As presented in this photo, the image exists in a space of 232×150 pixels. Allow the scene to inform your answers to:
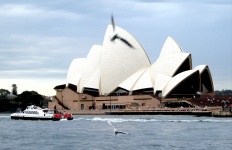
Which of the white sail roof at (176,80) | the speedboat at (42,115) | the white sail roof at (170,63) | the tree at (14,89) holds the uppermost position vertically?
the tree at (14,89)

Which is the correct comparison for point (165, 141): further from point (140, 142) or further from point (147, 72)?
point (147, 72)

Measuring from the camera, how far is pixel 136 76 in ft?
300

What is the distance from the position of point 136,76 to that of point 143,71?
148 centimetres

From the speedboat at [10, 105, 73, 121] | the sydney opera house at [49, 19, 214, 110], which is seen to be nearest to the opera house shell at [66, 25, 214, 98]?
the sydney opera house at [49, 19, 214, 110]

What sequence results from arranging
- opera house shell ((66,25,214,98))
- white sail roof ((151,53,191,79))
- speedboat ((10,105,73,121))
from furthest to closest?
opera house shell ((66,25,214,98))
white sail roof ((151,53,191,79))
speedboat ((10,105,73,121))

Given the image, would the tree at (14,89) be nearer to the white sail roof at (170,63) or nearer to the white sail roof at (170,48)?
the white sail roof at (170,48)

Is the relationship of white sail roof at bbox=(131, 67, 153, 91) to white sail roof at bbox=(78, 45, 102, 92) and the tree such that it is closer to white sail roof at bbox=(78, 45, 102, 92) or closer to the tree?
white sail roof at bbox=(78, 45, 102, 92)

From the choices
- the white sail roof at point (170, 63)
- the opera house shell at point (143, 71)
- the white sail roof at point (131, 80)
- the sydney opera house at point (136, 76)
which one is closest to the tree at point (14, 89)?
the sydney opera house at point (136, 76)

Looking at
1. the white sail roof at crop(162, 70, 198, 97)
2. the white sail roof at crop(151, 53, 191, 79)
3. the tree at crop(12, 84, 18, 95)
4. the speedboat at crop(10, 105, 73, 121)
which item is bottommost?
the speedboat at crop(10, 105, 73, 121)

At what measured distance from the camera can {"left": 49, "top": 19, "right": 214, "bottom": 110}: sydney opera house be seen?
288ft

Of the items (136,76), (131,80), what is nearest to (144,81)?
(136,76)

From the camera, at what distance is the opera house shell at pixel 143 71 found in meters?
87.5

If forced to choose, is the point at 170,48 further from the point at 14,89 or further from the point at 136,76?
the point at 14,89

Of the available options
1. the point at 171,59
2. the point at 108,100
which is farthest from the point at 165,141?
the point at 108,100
